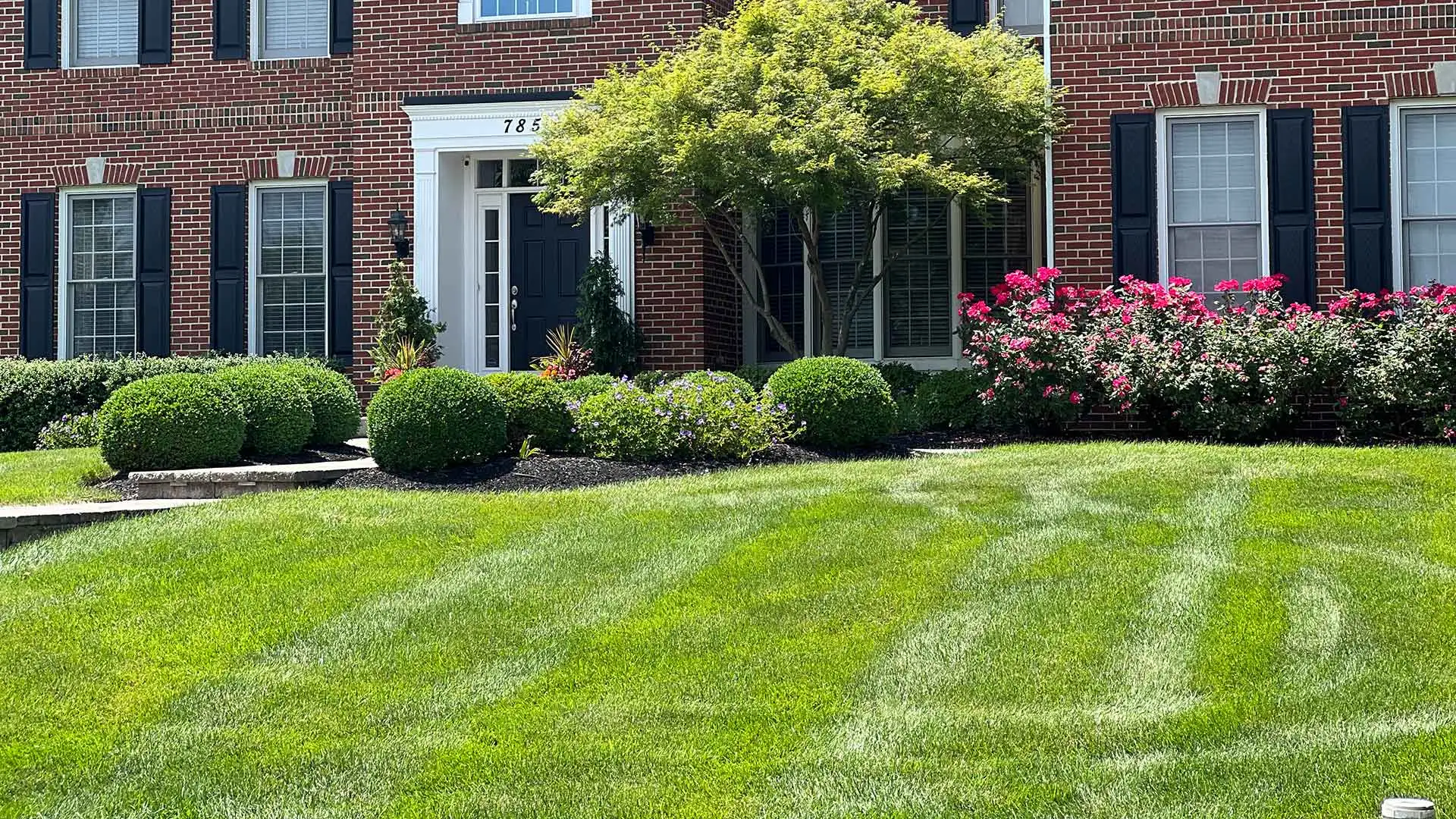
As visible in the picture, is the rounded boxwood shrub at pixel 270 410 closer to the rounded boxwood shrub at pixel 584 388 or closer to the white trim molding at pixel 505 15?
the rounded boxwood shrub at pixel 584 388

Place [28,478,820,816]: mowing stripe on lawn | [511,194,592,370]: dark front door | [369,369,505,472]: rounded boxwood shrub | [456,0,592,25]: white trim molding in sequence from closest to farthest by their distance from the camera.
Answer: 1. [28,478,820,816]: mowing stripe on lawn
2. [369,369,505,472]: rounded boxwood shrub
3. [456,0,592,25]: white trim molding
4. [511,194,592,370]: dark front door

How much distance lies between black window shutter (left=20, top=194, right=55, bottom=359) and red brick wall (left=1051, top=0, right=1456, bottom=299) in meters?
10.3

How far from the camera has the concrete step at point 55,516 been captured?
941cm

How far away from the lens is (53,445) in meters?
14.6

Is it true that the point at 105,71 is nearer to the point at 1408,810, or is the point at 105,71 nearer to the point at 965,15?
the point at 965,15

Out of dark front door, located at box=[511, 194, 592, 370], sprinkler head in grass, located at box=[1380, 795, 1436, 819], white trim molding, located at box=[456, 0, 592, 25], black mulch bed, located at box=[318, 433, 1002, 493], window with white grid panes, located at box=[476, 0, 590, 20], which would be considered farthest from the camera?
dark front door, located at box=[511, 194, 592, 370]

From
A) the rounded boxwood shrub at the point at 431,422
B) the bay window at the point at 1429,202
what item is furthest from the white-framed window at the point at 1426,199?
the rounded boxwood shrub at the point at 431,422

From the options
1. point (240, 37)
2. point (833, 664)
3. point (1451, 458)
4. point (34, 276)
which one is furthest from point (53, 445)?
point (1451, 458)

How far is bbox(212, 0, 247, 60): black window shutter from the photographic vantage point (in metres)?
16.8

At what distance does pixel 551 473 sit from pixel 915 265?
588 cm

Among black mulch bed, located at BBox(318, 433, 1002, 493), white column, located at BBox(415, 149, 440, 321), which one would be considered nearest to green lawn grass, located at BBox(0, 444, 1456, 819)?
black mulch bed, located at BBox(318, 433, 1002, 493)

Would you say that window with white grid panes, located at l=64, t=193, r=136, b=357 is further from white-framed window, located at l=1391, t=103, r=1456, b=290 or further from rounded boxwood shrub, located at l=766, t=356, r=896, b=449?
white-framed window, located at l=1391, t=103, r=1456, b=290

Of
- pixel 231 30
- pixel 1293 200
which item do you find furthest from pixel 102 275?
pixel 1293 200

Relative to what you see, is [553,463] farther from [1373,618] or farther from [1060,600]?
[1373,618]
